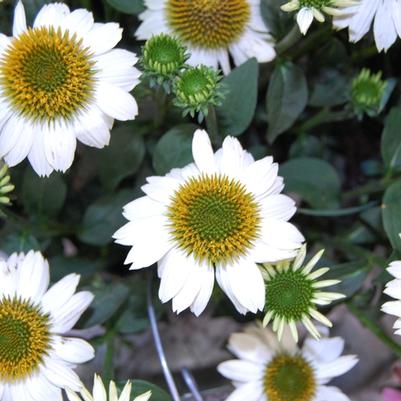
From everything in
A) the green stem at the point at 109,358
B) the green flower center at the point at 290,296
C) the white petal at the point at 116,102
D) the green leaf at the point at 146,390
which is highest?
the white petal at the point at 116,102

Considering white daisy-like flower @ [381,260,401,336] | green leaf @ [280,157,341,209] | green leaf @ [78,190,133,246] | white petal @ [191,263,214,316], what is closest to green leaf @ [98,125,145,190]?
green leaf @ [78,190,133,246]

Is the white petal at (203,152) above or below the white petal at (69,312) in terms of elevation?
above

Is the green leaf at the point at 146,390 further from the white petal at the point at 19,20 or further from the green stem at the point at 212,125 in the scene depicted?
the white petal at the point at 19,20

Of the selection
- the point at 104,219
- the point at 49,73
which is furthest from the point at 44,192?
the point at 49,73

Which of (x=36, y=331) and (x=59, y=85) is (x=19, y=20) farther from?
(x=36, y=331)

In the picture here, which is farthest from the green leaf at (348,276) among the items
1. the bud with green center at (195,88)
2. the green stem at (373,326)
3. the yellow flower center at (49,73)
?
the yellow flower center at (49,73)

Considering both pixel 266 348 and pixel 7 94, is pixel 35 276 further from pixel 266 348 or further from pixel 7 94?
pixel 266 348

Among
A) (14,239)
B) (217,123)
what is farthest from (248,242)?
(14,239)
